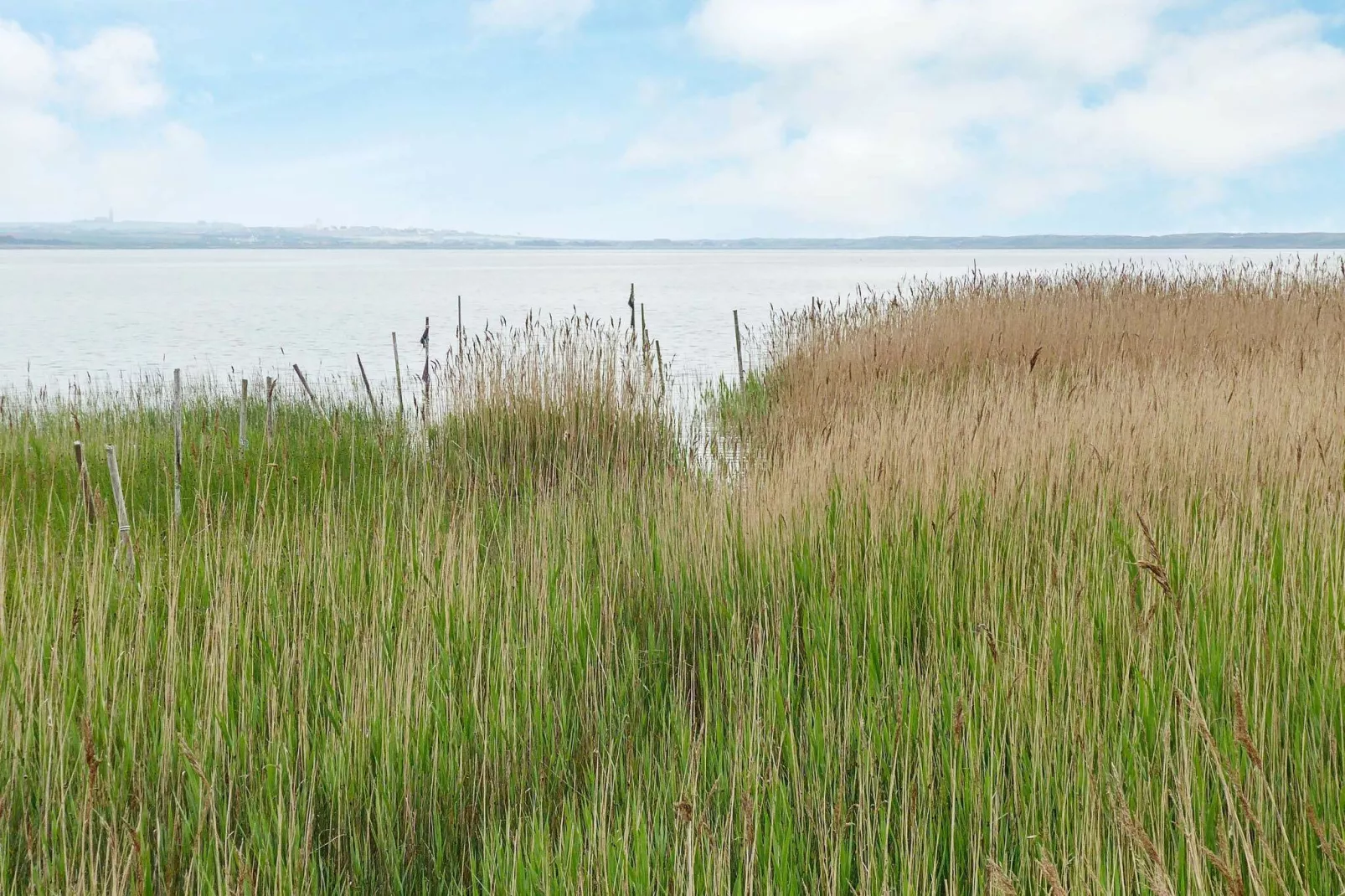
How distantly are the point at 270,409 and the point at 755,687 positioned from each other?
425 centimetres

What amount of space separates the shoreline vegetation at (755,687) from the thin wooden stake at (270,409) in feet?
2.79

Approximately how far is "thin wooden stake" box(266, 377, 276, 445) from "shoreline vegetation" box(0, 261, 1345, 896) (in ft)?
2.79

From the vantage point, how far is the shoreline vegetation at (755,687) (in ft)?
6.26

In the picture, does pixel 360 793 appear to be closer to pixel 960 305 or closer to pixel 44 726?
pixel 44 726

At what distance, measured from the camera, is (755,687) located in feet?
7.34

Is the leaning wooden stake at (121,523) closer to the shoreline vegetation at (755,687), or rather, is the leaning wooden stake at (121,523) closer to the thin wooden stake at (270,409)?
the shoreline vegetation at (755,687)

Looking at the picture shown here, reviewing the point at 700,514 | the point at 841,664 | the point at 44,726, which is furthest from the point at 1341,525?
the point at 44,726

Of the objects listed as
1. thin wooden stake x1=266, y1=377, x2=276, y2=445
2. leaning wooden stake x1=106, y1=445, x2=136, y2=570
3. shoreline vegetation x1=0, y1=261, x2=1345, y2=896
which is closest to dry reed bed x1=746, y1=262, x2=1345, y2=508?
shoreline vegetation x1=0, y1=261, x2=1345, y2=896

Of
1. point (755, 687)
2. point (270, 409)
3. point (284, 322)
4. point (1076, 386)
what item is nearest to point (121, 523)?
point (270, 409)

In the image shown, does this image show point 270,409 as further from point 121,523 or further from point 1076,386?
point 1076,386

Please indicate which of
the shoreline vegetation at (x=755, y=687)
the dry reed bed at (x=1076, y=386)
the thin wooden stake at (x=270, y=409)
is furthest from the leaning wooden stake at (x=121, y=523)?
the dry reed bed at (x=1076, y=386)

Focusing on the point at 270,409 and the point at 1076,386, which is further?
the point at 1076,386

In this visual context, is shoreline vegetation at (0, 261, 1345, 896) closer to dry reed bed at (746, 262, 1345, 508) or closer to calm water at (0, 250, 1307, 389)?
dry reed bed at (746, 262, 1345, 508)

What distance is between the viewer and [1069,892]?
1.74m
